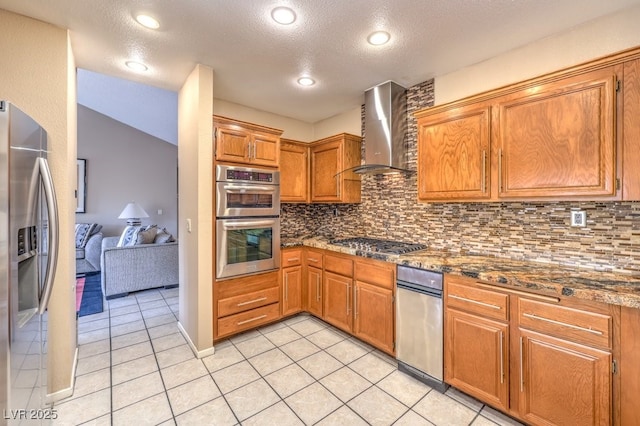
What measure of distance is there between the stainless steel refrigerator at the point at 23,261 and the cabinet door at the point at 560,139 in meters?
2.65

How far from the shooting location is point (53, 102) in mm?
1881

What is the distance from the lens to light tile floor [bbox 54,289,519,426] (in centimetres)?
177

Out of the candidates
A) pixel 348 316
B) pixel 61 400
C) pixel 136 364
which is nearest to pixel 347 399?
pixel 348 316

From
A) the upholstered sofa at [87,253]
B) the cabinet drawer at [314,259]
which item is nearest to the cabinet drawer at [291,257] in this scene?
the cabinet drawer at [314,259]

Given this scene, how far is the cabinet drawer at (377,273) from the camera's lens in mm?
2338

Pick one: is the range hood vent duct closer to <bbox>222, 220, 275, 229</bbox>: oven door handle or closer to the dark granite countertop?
the dark granite countertop

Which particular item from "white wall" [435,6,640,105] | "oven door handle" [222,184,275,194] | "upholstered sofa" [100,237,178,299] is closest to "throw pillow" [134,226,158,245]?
"upholstered sofa" [100,237,178,299]

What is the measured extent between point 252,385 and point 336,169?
229cm

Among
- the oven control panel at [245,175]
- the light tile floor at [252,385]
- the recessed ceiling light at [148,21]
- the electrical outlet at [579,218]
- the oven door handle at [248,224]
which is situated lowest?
the light tile floor at [252,385]

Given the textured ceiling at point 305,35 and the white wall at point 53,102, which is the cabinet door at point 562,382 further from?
the white wall at point 53,102

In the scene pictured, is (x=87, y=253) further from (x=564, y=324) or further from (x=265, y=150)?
(x=564, y=324)

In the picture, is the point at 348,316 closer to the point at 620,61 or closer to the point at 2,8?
the point at 620,61

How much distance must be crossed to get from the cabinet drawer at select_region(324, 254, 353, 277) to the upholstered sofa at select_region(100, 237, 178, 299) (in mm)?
2652

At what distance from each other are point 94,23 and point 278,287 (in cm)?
264
